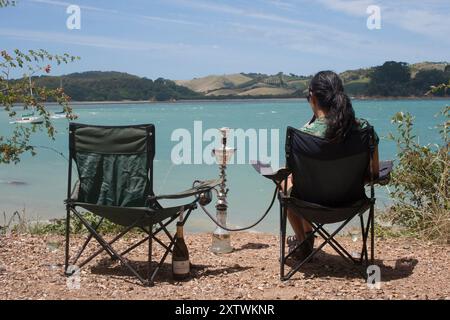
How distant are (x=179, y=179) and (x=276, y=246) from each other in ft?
29.3

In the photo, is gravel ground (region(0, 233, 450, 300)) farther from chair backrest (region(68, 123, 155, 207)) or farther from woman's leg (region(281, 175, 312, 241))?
chair backrest (region(68, 123, 155, 207))

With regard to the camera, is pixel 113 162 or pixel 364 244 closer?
pixel 113 162

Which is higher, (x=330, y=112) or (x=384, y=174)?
(x=330, y=112)

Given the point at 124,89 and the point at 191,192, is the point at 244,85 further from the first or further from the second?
the point at 191,192

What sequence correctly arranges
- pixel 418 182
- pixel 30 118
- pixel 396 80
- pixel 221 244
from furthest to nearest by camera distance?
1. pixel 396 80
2. pixel 30 118
3. pixel 418 182
4. pixel 221 244

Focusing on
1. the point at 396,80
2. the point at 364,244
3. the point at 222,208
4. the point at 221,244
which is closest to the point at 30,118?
the point at 222,208

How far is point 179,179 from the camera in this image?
13688 millimetres

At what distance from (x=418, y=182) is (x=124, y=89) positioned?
8593cm

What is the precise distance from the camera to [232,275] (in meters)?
3.93

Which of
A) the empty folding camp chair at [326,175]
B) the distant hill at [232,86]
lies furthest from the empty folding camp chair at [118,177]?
the distant hill at [232,86]

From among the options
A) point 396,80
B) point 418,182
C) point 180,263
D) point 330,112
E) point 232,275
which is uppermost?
point 396,80

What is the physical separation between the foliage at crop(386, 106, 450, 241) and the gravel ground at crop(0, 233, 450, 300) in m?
0.50

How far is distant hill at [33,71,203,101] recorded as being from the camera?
7900 cm
